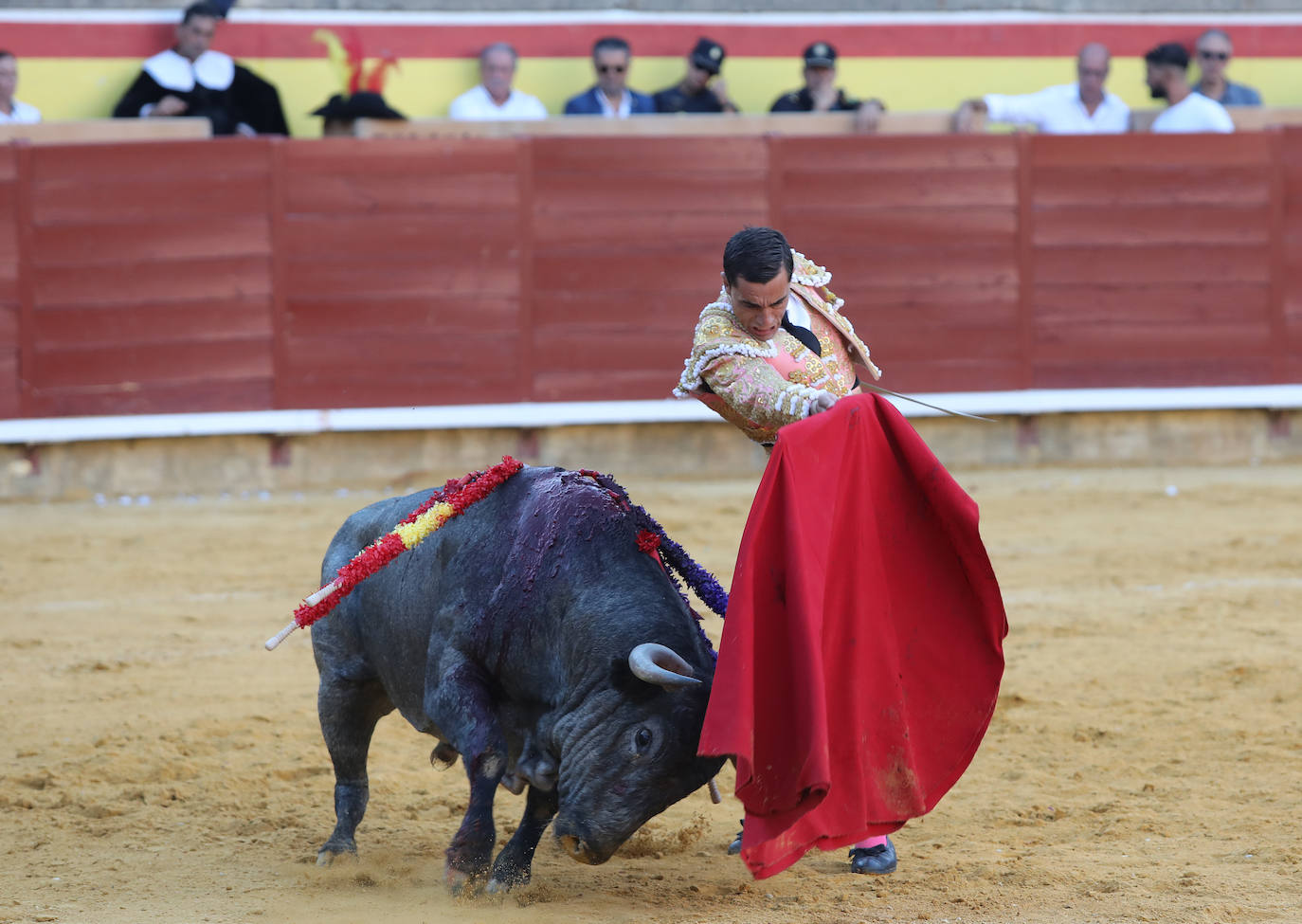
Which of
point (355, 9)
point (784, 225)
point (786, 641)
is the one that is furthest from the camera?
point (355, 9)

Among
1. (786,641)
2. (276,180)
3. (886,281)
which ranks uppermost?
(276,180)

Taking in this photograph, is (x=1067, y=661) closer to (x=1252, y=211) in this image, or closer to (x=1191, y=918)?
(x=1191, y=918)

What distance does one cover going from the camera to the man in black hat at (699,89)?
8258 mm

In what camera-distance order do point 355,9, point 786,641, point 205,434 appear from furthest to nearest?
point 355,9 → point 205,434 → point 786,641

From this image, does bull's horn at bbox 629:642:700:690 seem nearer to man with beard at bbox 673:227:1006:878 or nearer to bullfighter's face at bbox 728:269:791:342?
man with beard at bbox 673:227:1006:878

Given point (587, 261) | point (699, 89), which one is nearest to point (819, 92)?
point (699, 89)

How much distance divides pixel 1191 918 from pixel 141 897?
5.99 ft

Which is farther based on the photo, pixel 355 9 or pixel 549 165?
pixel 355 9

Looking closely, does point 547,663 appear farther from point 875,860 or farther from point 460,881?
point 875,860

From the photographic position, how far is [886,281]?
804 cm

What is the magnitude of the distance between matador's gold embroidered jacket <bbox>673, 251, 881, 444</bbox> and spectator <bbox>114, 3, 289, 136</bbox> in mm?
5257

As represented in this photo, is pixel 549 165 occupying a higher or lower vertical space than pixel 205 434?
higher

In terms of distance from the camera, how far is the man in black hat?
8258 mm

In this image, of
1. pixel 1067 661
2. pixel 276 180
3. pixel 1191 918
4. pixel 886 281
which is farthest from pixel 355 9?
pixel 1191 918
